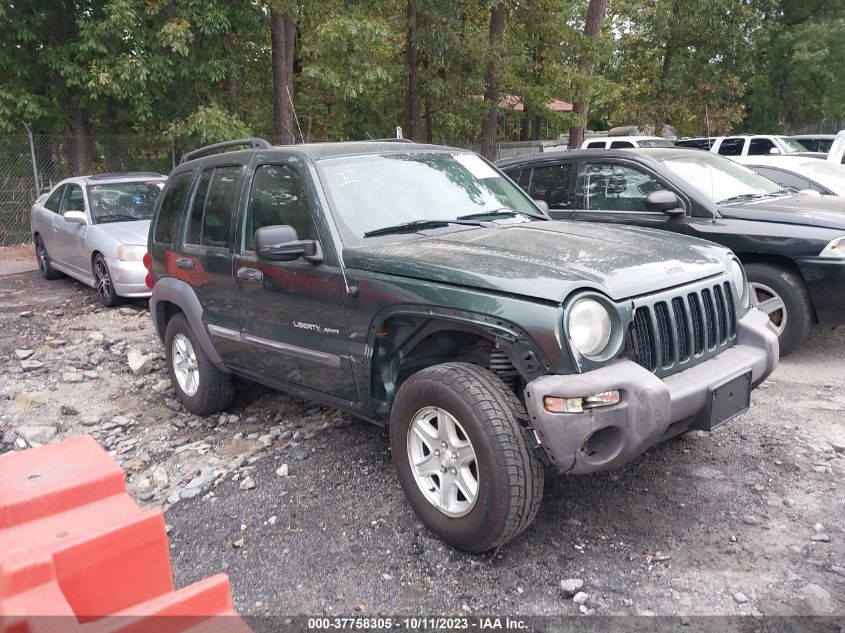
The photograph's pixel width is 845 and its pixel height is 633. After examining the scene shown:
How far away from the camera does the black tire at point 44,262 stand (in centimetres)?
1109

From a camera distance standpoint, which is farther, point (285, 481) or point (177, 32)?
point (177, 32)

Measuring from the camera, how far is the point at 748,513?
3.50 meters

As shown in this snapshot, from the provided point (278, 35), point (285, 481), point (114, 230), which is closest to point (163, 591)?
point (285, 481)

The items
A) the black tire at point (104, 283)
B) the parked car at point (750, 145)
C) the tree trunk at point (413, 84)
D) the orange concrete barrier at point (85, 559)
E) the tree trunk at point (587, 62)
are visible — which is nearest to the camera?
the orange concrete barrier at point (85, 559)

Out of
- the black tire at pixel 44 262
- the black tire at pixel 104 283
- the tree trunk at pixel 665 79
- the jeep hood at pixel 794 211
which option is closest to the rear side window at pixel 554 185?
the jeep hood at pixel 794 211

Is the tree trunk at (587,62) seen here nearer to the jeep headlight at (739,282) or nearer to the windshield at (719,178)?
the windshield at (719,178)

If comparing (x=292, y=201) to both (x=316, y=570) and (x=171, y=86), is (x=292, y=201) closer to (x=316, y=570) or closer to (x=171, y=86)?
(x=316, y=570)

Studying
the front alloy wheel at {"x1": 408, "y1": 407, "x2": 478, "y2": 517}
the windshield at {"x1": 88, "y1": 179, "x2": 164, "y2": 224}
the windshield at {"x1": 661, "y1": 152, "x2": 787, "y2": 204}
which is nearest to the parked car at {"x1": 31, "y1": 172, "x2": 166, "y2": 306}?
the windshield at {"x1": 88, "y1": 179, "x2": 164, "y2": 224}

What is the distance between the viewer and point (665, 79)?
24.2m

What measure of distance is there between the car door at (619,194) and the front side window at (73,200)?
675cm

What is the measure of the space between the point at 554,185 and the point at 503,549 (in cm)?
457

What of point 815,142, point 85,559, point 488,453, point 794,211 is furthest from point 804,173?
point 815,142

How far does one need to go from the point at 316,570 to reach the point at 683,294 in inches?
82.8

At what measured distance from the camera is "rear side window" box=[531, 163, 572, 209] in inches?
273
